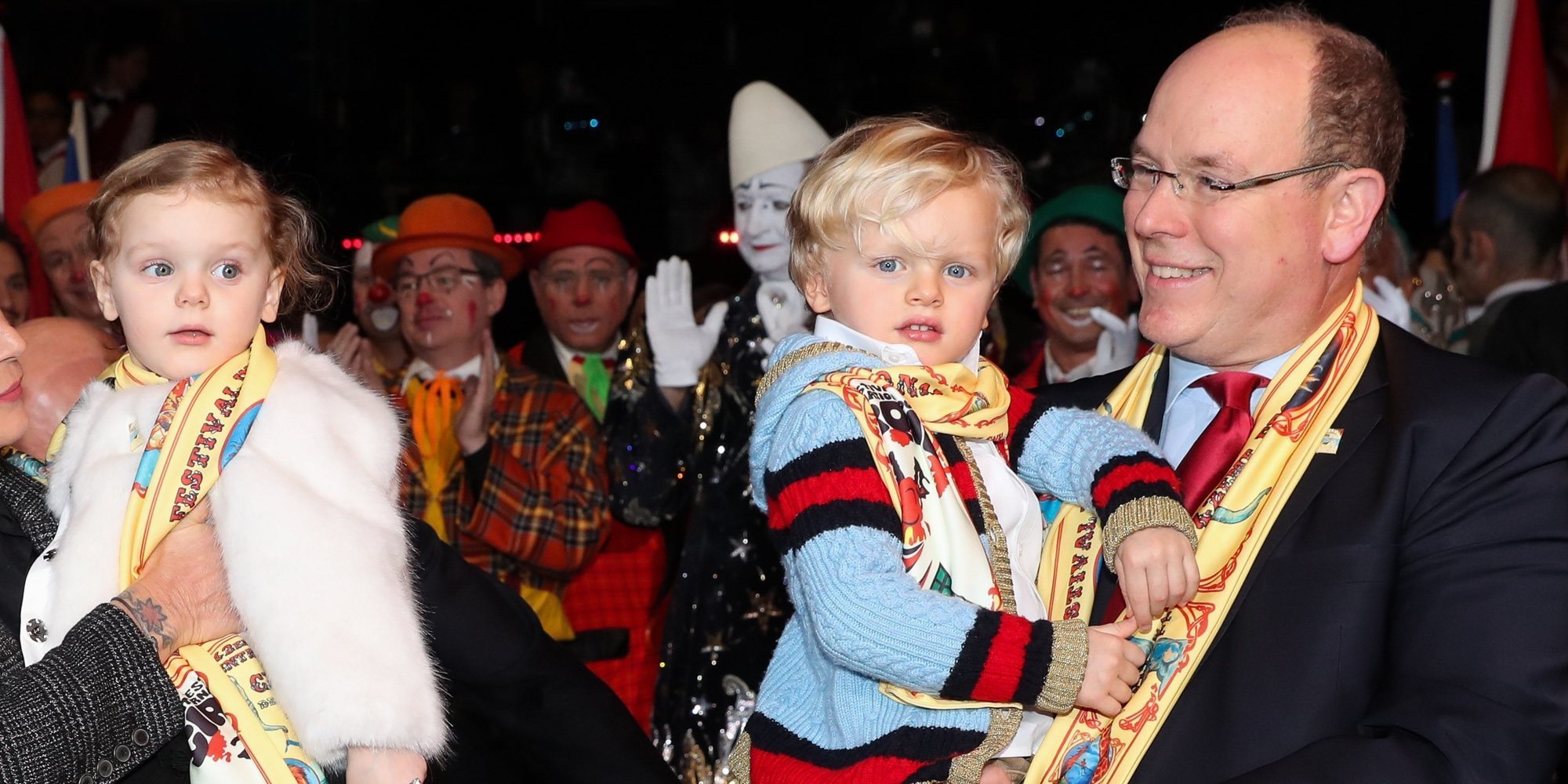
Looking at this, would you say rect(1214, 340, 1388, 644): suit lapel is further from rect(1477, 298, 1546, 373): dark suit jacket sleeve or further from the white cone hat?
rect(1477, 298, 1546, 373): dark suit jacket sleeve

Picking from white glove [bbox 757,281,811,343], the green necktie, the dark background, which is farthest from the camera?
the dark background

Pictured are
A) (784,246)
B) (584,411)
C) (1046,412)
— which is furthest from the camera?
(584,411)

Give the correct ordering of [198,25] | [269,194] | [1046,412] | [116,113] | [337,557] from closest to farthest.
A: [337,557]
[269,194]
[1046,412]
[116,113]
[198,25]

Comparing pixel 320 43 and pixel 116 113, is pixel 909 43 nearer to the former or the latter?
pixel 320 43

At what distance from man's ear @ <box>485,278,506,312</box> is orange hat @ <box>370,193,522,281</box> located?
85 millimetres

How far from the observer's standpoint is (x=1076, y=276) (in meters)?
4.55

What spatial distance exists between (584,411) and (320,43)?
151 inches

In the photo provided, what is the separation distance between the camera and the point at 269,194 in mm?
2180

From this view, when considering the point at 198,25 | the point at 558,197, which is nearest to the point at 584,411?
the point at 558,197

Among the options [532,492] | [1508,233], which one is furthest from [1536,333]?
[532,492]

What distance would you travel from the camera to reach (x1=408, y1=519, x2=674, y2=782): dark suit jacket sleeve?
85.9 inches

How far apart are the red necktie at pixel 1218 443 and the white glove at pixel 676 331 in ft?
5.91

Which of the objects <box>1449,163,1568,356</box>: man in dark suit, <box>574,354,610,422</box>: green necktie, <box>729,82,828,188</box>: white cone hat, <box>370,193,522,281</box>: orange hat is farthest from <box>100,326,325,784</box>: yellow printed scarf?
<box>1449,163,1568,356</box>: man in dark suit

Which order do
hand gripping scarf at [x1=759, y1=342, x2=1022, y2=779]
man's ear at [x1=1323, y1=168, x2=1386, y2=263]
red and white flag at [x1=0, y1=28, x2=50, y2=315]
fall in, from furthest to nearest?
red and white flag at [x1=0, y1=28, x2=50, y2=315] → man's ear at [x1=1323, y1=168, x2=1386, y2=263] → hand gripping scarf at [x1=759, y1=342, x2=1022, y2=779]
